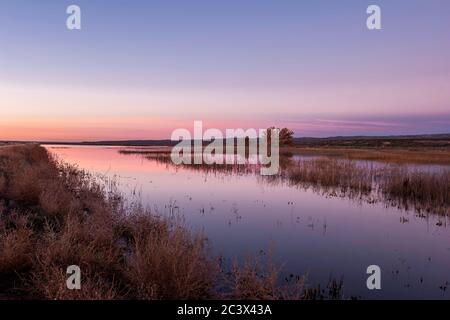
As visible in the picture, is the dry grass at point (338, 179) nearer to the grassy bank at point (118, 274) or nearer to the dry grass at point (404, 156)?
the grassy bank at point (118, 274)

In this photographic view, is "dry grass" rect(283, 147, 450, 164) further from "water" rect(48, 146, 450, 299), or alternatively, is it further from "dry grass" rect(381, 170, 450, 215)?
"water" rect(48, 146, 450, 299)

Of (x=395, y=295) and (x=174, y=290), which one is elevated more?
(x=174, y=290)

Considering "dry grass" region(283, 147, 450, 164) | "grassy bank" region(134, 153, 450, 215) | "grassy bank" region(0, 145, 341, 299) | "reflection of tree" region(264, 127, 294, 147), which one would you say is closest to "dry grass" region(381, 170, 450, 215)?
"grassy bank" region(134, 153, 450, 215)

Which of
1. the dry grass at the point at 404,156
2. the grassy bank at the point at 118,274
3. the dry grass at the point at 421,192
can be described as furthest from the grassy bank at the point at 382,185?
the dry grass at the point at 404,156

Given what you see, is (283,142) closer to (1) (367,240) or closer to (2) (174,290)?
(1) (367,240)

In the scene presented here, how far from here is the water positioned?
303 inches

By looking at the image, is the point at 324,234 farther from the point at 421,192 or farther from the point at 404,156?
the point at 404,156

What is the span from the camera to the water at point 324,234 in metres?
7.70

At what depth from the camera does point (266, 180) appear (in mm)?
23531

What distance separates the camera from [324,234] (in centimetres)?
1109
